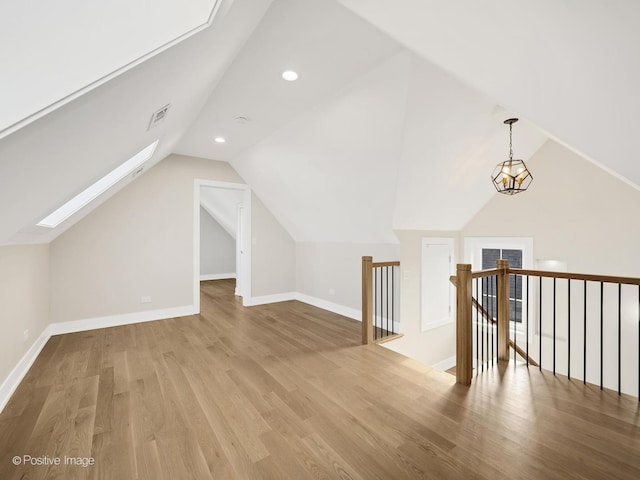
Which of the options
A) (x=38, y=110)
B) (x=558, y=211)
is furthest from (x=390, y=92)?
(x=558, y=211)

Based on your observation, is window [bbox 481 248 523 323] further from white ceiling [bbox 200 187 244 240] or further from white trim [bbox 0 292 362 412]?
white ceiling [bbox 200 187 244 240]

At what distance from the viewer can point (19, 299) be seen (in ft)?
8.29

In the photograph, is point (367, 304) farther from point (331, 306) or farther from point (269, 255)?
point (269, 255)

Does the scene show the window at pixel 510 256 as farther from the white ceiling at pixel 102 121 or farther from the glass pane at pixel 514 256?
the white ceiling at pixel 102 121

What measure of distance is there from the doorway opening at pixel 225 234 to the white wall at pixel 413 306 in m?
2.70

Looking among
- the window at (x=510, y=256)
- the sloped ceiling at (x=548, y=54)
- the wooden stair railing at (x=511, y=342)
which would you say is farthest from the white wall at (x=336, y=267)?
the sloped ceiling at (x=548, y=54)

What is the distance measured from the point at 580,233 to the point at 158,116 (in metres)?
4.96

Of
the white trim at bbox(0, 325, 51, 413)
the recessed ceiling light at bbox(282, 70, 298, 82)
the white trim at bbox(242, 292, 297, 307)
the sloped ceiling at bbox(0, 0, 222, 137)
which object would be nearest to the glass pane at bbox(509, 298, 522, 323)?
the white trim at bbox(242, 292, 297, 307)

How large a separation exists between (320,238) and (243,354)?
255cm

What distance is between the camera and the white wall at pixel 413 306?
395 cm

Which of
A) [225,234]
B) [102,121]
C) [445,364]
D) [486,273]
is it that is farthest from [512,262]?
[225,234]

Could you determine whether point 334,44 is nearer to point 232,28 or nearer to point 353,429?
point 232,28

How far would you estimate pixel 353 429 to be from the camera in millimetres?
1804

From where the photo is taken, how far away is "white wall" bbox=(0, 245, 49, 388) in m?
2.22
